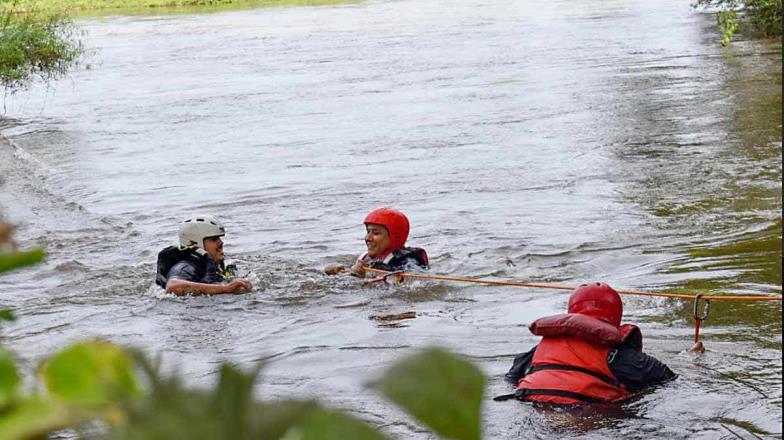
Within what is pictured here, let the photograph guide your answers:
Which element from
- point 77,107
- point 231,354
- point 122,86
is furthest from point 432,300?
point 122,86

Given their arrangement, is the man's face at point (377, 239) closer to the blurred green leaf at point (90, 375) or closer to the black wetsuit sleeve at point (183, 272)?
the black wetsuit sleeve at point (183, 272)

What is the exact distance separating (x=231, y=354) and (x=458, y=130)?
13.6 meters

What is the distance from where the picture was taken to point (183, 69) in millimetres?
35125

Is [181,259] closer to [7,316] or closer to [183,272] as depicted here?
[183,272]

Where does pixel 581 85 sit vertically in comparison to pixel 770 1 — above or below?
below

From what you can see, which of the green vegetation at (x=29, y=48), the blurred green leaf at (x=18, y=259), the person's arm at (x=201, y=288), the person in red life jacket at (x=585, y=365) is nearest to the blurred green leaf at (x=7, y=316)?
the blurred green leaf at (x=18, y=259)

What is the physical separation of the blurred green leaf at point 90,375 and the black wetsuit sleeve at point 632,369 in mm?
6844

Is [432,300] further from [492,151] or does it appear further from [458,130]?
[458,130]

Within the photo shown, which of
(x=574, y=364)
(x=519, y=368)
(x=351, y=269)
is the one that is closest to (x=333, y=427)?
(x=574, y=364)

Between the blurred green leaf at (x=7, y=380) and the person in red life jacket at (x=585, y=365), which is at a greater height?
the blurred green leaf at (x=7, y=380)

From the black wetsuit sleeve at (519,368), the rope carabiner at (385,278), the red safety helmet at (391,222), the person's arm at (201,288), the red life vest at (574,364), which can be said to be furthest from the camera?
the red safety helmet at (391,222)

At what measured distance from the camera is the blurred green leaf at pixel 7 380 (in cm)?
47

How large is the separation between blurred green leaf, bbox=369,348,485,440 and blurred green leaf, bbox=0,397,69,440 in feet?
0.37

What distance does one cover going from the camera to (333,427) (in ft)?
1.45
